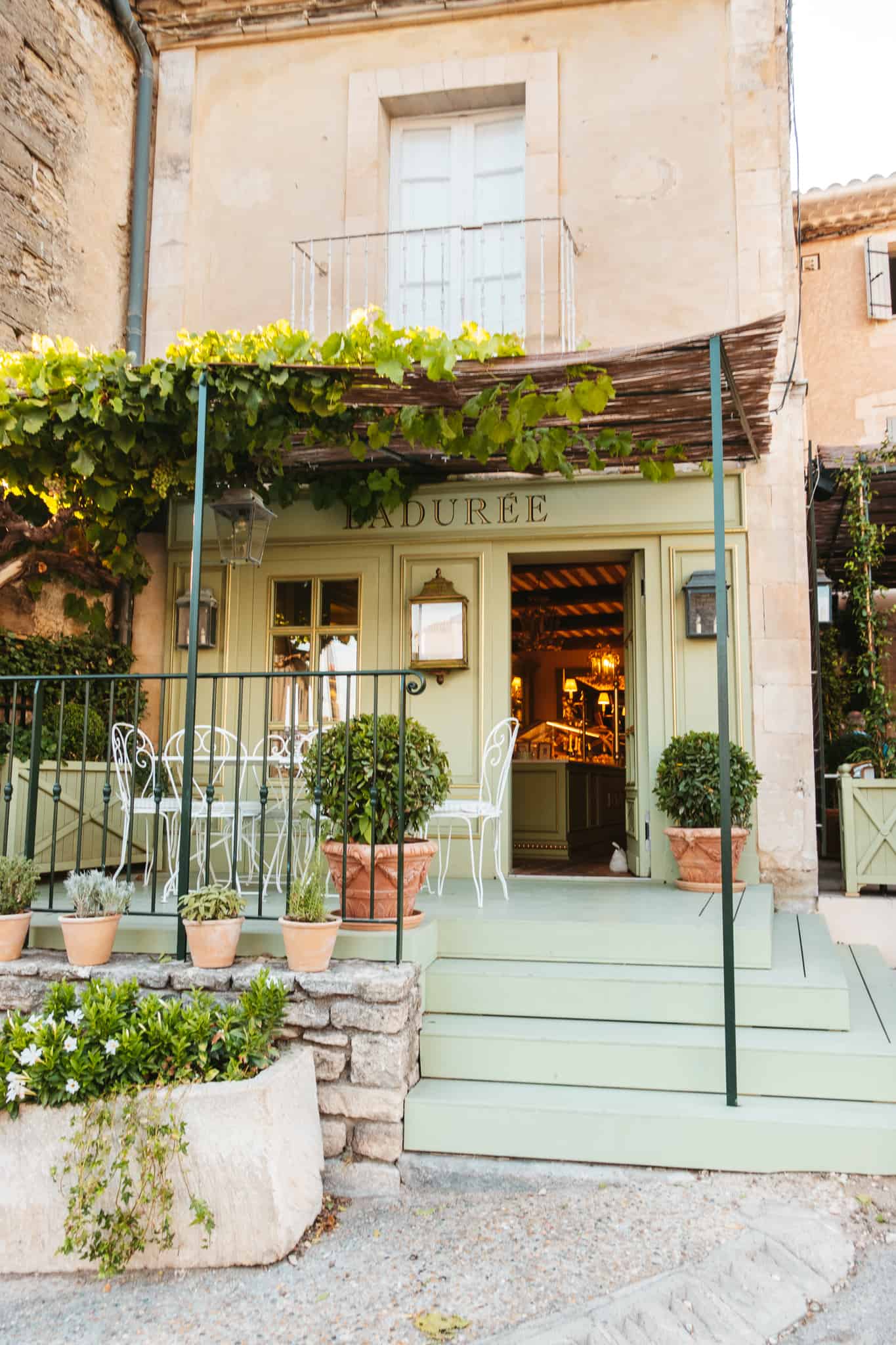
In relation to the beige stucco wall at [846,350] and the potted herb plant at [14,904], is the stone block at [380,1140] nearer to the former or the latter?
the potted herb plant at [14,904]

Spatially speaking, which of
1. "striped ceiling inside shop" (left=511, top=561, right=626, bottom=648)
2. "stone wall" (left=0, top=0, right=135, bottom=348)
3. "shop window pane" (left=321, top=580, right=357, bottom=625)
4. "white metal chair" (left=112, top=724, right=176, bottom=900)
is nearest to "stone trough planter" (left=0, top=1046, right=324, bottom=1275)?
"white metal chair" (left=112, top=724, right=176, bottom=900)

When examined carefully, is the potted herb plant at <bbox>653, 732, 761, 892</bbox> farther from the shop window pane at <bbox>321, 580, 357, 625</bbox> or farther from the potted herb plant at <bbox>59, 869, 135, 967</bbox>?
the potted herb plant at <bbox>59, 869, 135, 967</bbox>

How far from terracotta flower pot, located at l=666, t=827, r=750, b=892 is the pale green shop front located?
0.32m

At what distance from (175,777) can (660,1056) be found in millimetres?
3563

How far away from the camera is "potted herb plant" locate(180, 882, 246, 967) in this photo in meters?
3.65

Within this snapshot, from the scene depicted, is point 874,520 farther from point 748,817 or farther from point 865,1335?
point 865,1335

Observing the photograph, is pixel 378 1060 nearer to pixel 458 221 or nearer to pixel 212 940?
pixel 212 940

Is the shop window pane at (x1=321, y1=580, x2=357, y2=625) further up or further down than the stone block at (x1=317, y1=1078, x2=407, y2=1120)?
further up

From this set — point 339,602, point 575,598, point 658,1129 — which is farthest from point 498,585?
point 575,598

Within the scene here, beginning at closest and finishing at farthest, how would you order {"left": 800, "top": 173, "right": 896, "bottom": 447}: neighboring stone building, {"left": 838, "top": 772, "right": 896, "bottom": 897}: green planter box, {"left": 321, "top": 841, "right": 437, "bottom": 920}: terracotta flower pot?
{"left": 321, "top": 841, "right": 437, "bottom": 920}: terracotta flower pot → {"left": 838, "top": 772, "right": 896, "bottom": 897}: green planter box → {"left": 800, "top": 173, "right": 896, "bottom": 447}: neighboring stone building

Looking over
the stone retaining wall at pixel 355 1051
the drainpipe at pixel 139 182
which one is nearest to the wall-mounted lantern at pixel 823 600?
the stone retaining wall at pixel 355 1051

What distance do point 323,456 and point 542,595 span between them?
15.8 ft

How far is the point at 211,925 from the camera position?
363cm

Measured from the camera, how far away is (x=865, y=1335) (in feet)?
8.26
